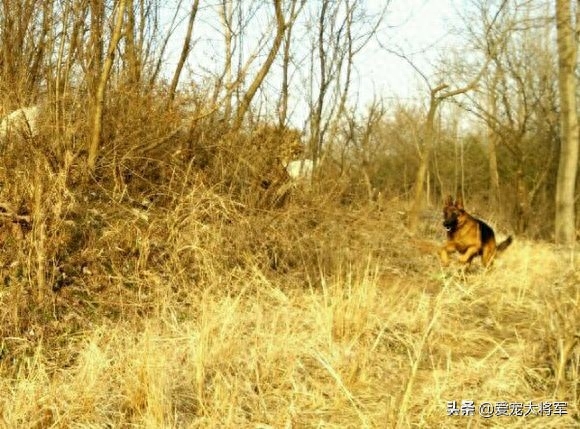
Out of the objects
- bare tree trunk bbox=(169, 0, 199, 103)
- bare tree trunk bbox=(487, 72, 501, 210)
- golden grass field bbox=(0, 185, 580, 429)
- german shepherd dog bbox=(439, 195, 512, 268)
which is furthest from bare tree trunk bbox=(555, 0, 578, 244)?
bare tree trunk bbox=(169, 0, 199, 103)

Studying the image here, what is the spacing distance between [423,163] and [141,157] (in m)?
5.41

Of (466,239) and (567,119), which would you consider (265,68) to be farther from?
(567,119)

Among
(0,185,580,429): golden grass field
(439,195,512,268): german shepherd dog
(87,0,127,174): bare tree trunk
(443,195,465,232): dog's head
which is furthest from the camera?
(443,195,465,232): dog's head

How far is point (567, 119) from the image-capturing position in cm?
1223

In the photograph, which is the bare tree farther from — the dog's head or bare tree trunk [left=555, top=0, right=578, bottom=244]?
bare tree trunk [left=555, top=0, right=578, bottom=244]

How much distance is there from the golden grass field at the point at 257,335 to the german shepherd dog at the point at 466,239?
474mm

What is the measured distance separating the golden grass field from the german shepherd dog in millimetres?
474

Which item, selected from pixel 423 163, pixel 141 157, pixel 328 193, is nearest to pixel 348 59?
pixel 423 163

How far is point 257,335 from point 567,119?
1097 cm

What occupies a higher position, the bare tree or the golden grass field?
the bare tree

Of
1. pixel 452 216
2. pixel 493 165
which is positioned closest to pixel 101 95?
pixel 452 216

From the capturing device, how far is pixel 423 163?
381 inches

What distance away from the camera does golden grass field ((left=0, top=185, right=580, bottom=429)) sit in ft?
9.26

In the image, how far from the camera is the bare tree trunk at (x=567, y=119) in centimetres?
1209
